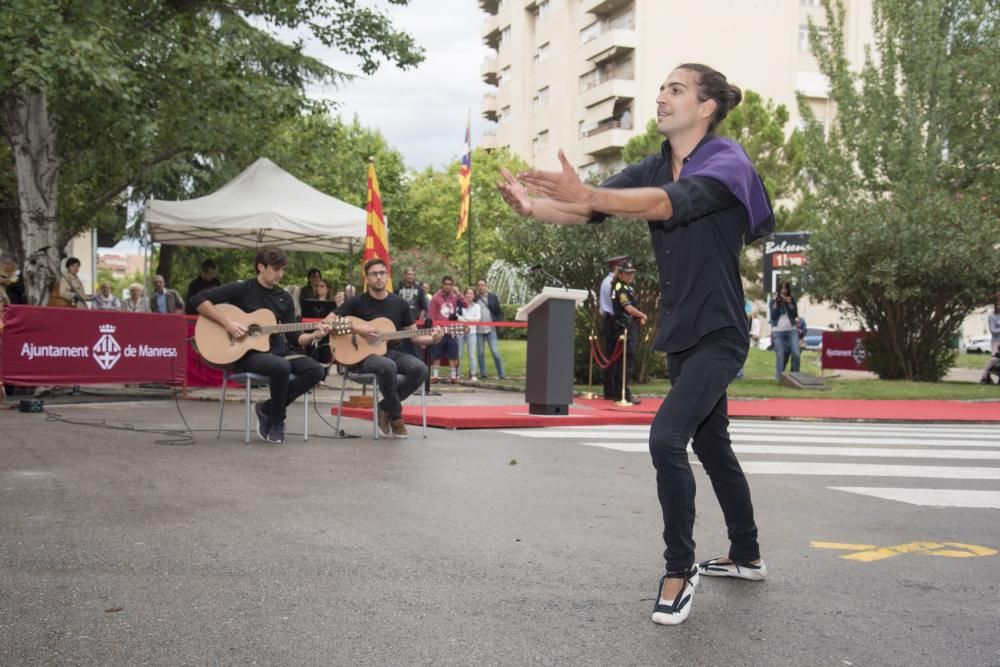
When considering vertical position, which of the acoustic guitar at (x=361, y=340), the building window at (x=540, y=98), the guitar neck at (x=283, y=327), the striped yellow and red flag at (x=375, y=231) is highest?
the building window at (x=540, y=98)

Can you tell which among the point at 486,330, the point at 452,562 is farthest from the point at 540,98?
the point at 452,562

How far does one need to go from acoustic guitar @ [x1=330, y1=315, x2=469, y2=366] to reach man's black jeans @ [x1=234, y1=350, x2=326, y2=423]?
35 cm

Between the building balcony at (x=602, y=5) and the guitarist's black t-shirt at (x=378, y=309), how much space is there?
55.3m

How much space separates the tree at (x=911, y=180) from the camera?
2161cm

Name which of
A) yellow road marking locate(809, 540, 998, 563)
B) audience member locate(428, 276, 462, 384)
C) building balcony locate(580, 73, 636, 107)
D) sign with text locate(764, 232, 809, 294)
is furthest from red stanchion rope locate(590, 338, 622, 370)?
building balcony locate(580, 73, 636, 107)

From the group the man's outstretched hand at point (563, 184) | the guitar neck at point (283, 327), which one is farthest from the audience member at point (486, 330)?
the man's outstretched hand at point (563, 184)

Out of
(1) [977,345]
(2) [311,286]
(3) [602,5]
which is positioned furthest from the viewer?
(3) [602,5]

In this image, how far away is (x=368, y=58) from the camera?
1867 centimetres

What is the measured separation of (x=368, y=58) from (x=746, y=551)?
15.7 meters

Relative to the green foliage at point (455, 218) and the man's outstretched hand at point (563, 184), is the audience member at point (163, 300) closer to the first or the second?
the man's outstretched hand at point (563, 184)

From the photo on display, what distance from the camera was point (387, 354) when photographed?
10180 millimetres

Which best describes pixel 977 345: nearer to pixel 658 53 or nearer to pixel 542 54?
pixel 658 53

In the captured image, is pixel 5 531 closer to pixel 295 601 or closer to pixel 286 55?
pixel 295 601

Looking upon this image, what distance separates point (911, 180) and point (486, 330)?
42.0 ft
